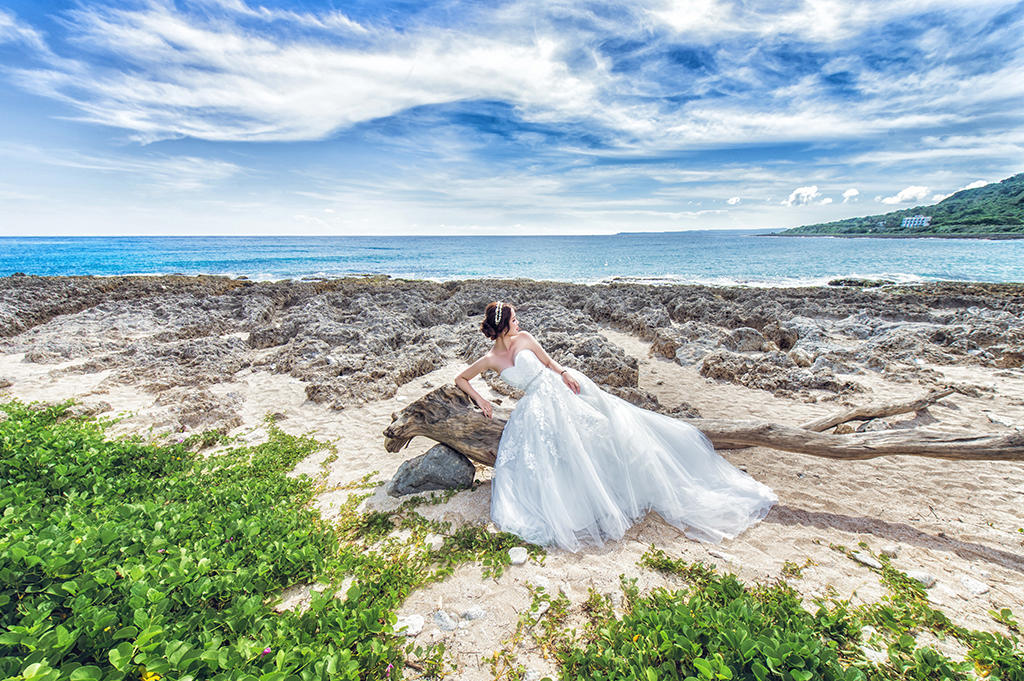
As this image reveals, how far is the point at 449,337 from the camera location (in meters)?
13.1

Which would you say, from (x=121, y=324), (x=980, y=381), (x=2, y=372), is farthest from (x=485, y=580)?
(x=121, y=324)

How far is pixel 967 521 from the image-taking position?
440 centimetres

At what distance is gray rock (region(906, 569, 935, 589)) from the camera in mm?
3426

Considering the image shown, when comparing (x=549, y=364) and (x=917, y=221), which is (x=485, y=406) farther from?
(x=917, y=221)

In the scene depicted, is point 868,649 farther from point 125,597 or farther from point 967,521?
point 125,597

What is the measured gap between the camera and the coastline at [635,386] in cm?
363

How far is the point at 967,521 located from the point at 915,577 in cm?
166

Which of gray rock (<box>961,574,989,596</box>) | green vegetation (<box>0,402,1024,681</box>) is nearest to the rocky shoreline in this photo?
gray rock (<box>961,574,989,596</box>)

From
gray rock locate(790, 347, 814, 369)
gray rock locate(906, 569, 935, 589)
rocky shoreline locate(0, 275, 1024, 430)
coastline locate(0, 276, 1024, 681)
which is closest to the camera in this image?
gray rock locate(906, 569, 935, 589)

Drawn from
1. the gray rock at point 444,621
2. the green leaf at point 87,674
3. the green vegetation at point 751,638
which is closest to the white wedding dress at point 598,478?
the green vegetation at point 751,638

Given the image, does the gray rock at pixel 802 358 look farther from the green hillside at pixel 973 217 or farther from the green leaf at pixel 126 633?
the green hillside at pixel 973 217

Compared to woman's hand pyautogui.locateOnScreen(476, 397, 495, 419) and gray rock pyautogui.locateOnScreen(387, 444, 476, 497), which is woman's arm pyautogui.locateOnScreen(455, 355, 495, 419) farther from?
gray rock pyautogui.locateOnScreen(387, 444, 476, 497)

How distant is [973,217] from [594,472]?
15243 cm

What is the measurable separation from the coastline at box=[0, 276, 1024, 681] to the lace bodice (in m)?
1.39
